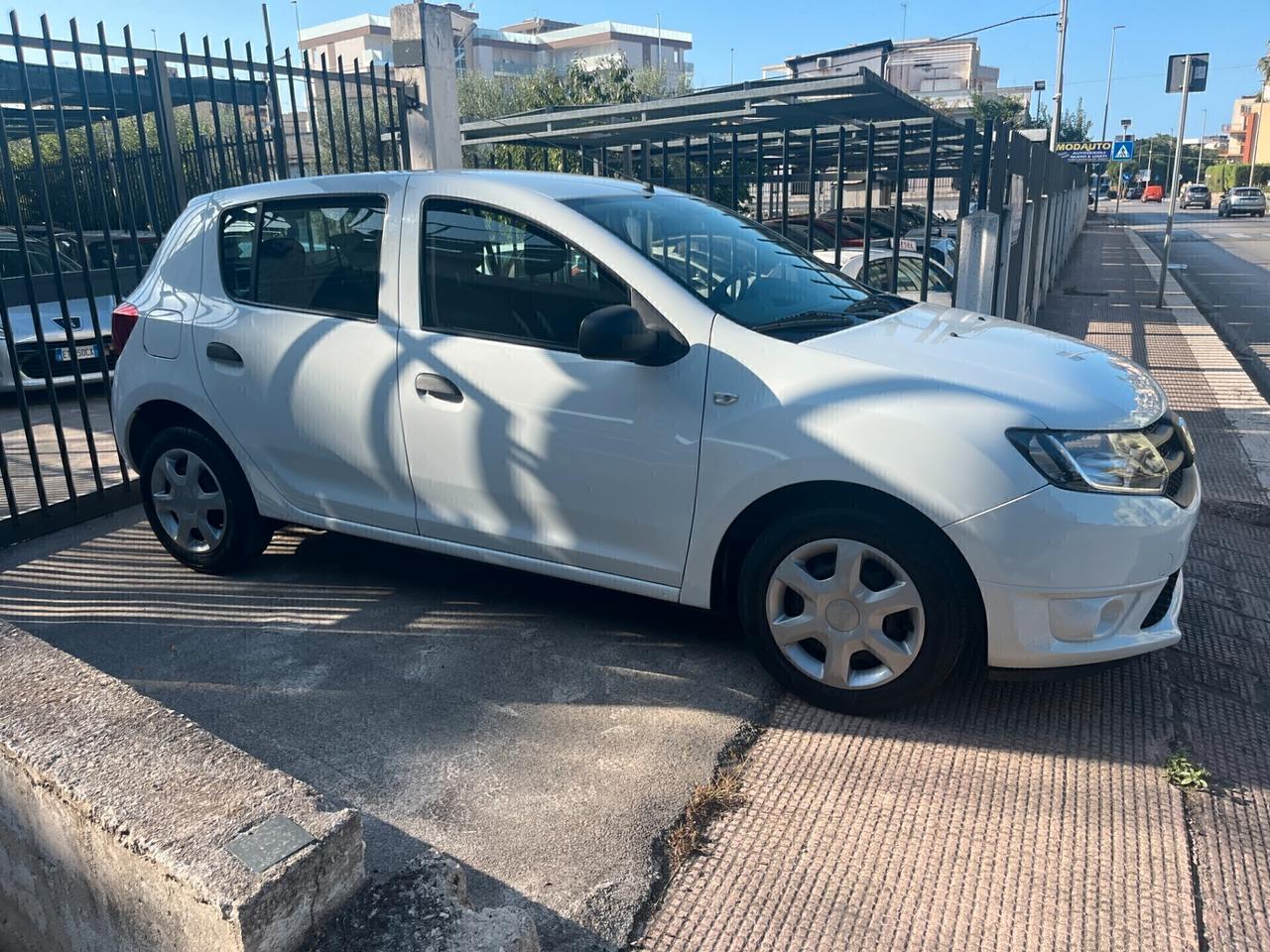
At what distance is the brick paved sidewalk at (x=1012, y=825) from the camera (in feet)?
7.95

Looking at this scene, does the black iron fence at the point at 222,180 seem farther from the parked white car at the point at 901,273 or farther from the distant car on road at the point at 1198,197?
the distant car on road at the point at 1198,197

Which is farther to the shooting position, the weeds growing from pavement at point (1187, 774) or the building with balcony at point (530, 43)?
the building with balcony at point (530, 43)

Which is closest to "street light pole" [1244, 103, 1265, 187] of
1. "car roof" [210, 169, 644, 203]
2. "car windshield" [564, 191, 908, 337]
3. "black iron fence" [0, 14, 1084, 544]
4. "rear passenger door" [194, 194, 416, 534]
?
"black iron fence" [0, 14, 1084, 544]

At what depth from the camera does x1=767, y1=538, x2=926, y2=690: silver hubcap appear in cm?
313

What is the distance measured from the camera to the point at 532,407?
3600mm

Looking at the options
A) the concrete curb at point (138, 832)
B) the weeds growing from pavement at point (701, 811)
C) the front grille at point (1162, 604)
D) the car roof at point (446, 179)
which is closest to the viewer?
the concrete curb at point (138, 832)

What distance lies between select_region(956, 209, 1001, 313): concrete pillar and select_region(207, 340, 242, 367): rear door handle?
5.04 meters

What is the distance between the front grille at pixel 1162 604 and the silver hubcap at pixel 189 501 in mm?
3696

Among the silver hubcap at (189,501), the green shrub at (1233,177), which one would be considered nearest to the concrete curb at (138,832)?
the silver hubcap at (189,501)

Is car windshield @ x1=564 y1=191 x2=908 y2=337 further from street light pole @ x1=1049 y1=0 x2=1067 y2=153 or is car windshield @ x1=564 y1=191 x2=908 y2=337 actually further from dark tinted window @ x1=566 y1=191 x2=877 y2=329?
street light pole @ x1=1049 y1=0 x2=1067 y2=153

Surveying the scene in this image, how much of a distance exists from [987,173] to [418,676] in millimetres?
5602

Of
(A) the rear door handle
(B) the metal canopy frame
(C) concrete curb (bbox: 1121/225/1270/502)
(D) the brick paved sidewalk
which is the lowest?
(C) concrete curb (bbox: 1121/225/1270/502)

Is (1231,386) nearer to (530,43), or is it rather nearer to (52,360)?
(52,360)

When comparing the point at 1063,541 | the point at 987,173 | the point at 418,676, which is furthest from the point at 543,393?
the point at 987,173
